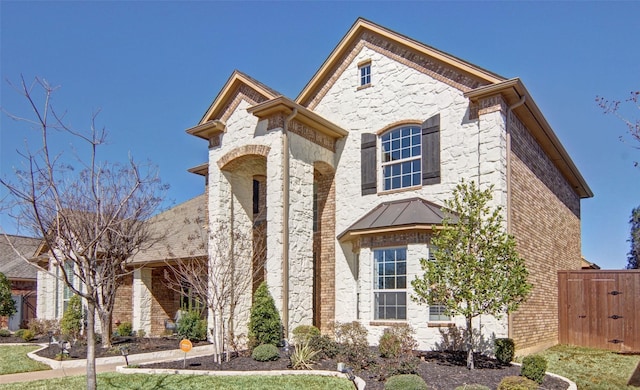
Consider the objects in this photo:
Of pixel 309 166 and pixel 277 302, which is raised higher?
pixel 309 166

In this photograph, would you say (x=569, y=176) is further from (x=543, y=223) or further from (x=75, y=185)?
(x=75, y=185)

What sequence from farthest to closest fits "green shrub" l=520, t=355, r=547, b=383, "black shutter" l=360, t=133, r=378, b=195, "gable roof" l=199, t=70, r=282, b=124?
"gable roof" l=199, t=70, r=282, b=124 → "black shutter" l=360, t=133, r=378, b=195 → "green shrub" l=520, t=355, r=547, b=383

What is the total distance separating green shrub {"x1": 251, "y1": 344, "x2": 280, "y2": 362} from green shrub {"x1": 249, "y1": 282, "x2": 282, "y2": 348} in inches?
38.2

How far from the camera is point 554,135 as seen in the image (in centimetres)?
1608

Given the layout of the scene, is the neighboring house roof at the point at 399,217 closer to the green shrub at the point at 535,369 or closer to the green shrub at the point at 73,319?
the green shrub at the point at 535,369

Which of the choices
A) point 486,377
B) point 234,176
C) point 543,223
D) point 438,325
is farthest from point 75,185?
point 543,223

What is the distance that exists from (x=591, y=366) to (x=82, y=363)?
12.2 m

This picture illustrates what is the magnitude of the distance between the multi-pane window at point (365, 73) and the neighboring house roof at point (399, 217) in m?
3.99

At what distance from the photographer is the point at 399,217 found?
1380 centimetres

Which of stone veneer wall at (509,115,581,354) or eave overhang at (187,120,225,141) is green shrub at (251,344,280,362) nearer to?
stone veneer wall at (509,115,581,354)

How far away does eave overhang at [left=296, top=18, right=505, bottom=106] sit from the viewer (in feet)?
45.6

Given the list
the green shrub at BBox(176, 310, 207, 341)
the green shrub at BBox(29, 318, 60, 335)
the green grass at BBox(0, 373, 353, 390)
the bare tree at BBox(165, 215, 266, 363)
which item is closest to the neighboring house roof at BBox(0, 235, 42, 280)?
the green shrub at BBox(29, 318, 60, 335)

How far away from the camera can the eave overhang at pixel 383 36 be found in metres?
13.9

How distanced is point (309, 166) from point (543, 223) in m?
7.26
